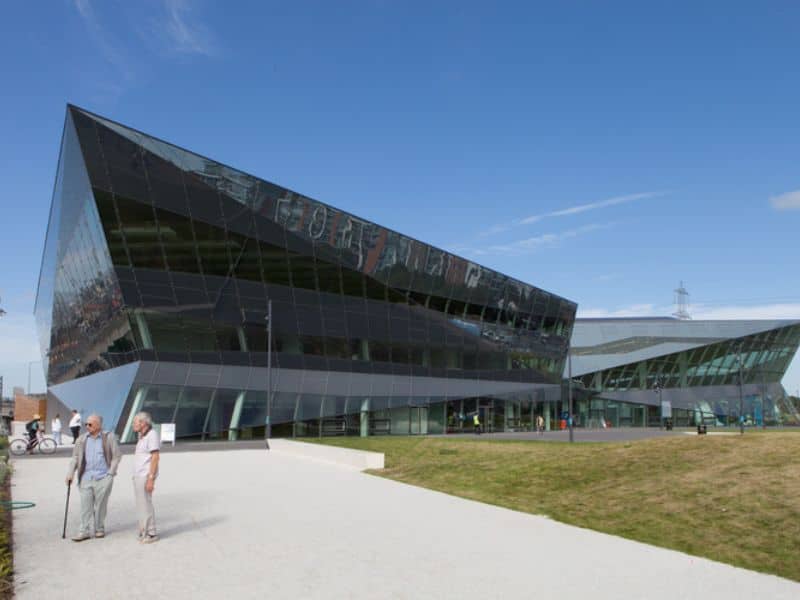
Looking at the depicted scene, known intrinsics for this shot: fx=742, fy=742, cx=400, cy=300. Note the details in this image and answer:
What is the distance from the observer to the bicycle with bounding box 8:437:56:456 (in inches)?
1171

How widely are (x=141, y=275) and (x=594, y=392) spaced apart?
48476 millimetres

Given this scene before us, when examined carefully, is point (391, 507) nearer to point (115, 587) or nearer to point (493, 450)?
point (115, 587)

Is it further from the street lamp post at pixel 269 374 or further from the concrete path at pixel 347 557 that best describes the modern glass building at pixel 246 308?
the concrete path at pixel 347 557

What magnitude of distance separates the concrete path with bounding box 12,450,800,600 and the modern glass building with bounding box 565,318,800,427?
56554 mm

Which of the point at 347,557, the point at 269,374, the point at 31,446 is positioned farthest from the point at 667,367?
the point at 347,557

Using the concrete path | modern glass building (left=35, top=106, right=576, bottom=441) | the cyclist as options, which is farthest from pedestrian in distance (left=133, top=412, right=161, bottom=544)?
modern glass building (left=35, top=106, right=576, bottom=441)

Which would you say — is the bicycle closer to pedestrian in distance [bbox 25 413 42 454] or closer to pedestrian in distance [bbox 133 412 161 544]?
pedestrian in distance [bbox 25 413 42 454]

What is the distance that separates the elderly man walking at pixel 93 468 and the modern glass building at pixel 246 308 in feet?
77.8

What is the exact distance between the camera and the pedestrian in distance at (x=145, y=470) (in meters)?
10.8

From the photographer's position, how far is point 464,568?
955 cm

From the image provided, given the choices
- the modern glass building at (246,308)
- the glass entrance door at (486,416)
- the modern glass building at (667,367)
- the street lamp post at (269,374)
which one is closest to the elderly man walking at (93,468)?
the modern glass building at (246,308)

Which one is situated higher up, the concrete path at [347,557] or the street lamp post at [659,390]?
the street lamp post at [659,390]

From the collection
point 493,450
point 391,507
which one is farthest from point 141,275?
point 391,507

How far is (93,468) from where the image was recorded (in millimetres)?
10984
